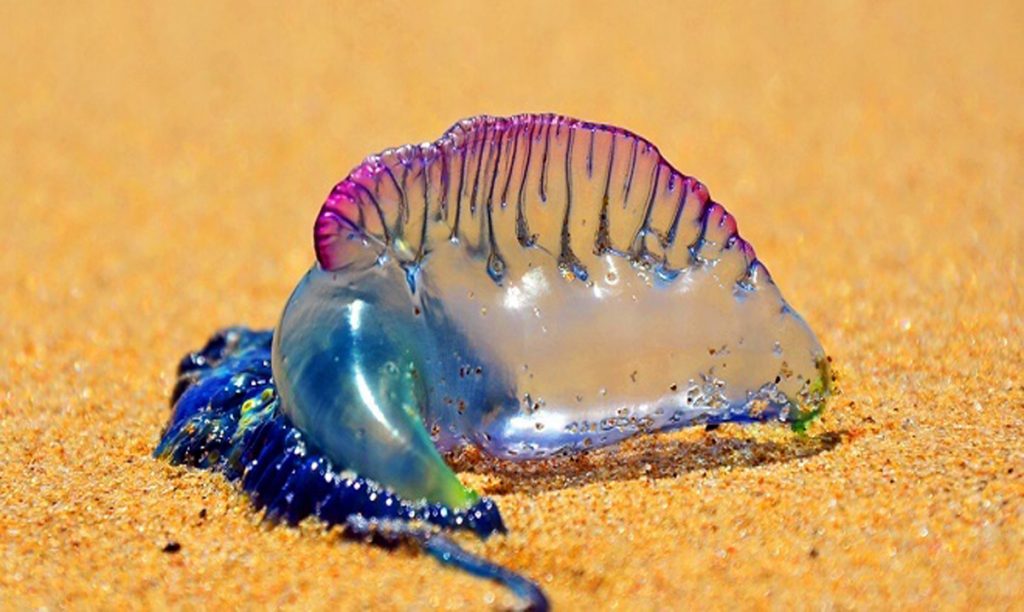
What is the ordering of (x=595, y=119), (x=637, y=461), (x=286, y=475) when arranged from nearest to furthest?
(x=286, y=475)
(x=637, y=461)
(x=595, y=119)

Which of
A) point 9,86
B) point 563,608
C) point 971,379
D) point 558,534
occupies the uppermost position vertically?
point 9,86

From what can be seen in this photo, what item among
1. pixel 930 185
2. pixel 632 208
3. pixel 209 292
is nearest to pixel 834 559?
pixel 632 208

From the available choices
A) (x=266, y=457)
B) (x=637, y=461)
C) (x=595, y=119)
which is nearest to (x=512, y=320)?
(x=637, y=461)

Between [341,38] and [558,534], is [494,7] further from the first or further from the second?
[558,534]

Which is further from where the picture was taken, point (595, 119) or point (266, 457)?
point (595, 119)

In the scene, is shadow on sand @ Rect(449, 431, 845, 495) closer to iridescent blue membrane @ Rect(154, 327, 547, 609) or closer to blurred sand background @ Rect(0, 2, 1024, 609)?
blurred sand background @ Rect(0, 2, 1024, 609)

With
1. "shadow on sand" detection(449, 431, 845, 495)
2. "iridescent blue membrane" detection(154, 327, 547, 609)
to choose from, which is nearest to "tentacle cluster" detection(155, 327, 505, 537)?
"iridescent blue membrane" detection(154, 327, 547, 609)

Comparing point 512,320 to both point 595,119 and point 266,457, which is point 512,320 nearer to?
point 266,457

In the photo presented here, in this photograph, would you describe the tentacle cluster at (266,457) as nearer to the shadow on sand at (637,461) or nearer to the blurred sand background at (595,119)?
the blurred sand background at (595,119)
